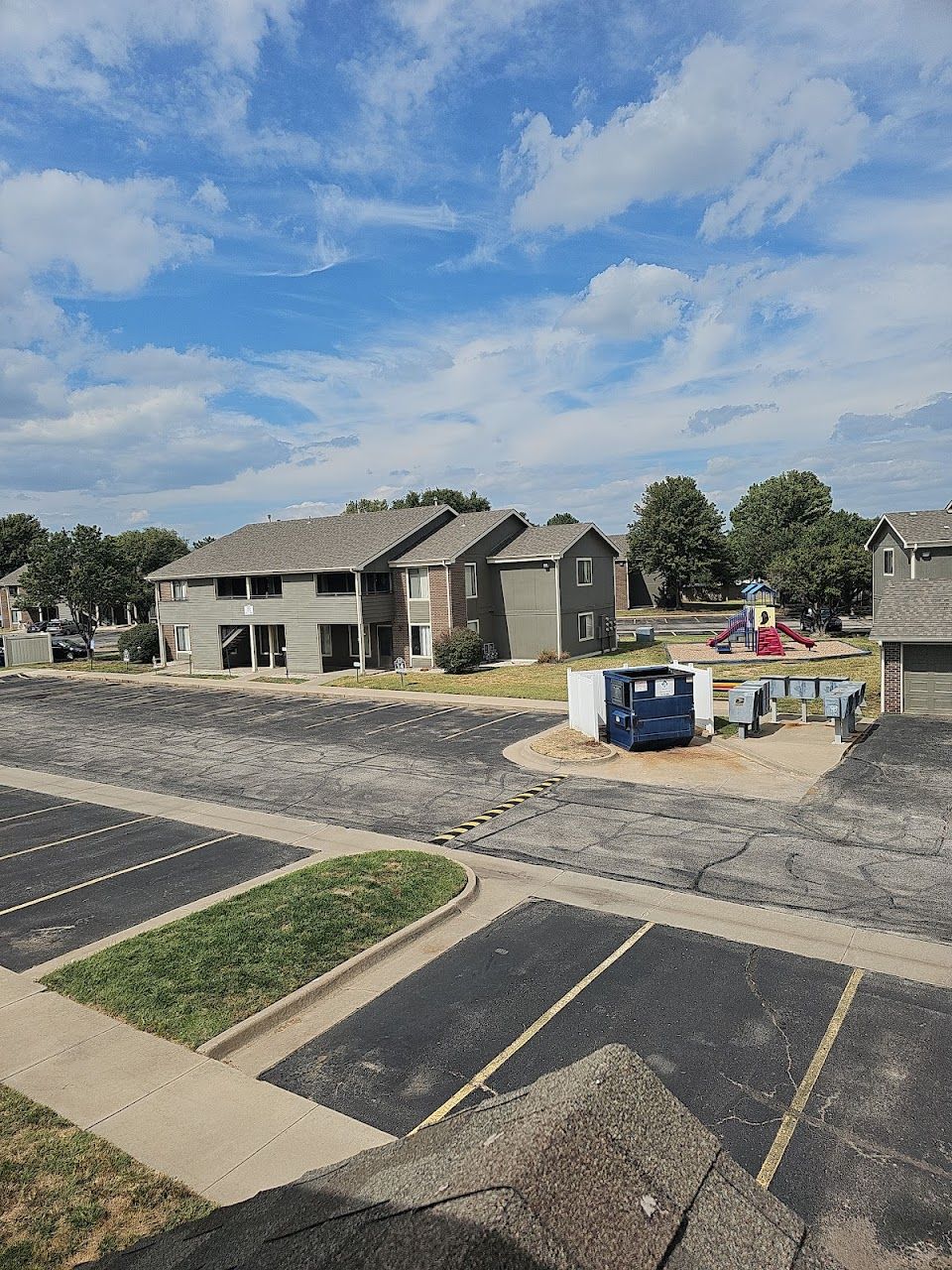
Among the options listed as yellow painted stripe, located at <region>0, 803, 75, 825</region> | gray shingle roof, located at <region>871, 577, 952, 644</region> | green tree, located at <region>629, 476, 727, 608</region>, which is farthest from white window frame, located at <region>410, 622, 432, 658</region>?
green tree, located at <region>629, 476, 727, 608</region>

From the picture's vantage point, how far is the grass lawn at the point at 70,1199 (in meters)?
5.12

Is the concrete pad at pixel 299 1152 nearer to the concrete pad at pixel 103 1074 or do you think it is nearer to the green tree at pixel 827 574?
the concrete pad at pixel 103 1074

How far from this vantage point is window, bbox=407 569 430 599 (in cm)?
3841

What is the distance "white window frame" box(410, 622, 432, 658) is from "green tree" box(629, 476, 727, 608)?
4416cm

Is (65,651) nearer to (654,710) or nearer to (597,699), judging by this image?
(597,699)

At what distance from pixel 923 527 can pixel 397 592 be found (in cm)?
2501

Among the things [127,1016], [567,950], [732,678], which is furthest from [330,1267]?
[732,678]

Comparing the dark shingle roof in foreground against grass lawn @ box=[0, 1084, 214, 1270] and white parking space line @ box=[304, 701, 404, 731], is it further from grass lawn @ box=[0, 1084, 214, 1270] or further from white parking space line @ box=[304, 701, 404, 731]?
white parking space line @ box=[304, 701, 404, 731]

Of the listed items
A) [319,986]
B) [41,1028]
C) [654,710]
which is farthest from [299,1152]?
[654,710]

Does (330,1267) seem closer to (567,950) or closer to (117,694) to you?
(567,950)

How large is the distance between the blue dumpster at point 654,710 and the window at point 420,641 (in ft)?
63.4

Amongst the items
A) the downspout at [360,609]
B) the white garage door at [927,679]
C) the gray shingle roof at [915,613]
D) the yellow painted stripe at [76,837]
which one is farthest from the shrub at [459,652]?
the yellow painted stripe at [76,837]

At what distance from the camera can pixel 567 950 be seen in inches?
375

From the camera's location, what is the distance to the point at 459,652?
35.8 metres
